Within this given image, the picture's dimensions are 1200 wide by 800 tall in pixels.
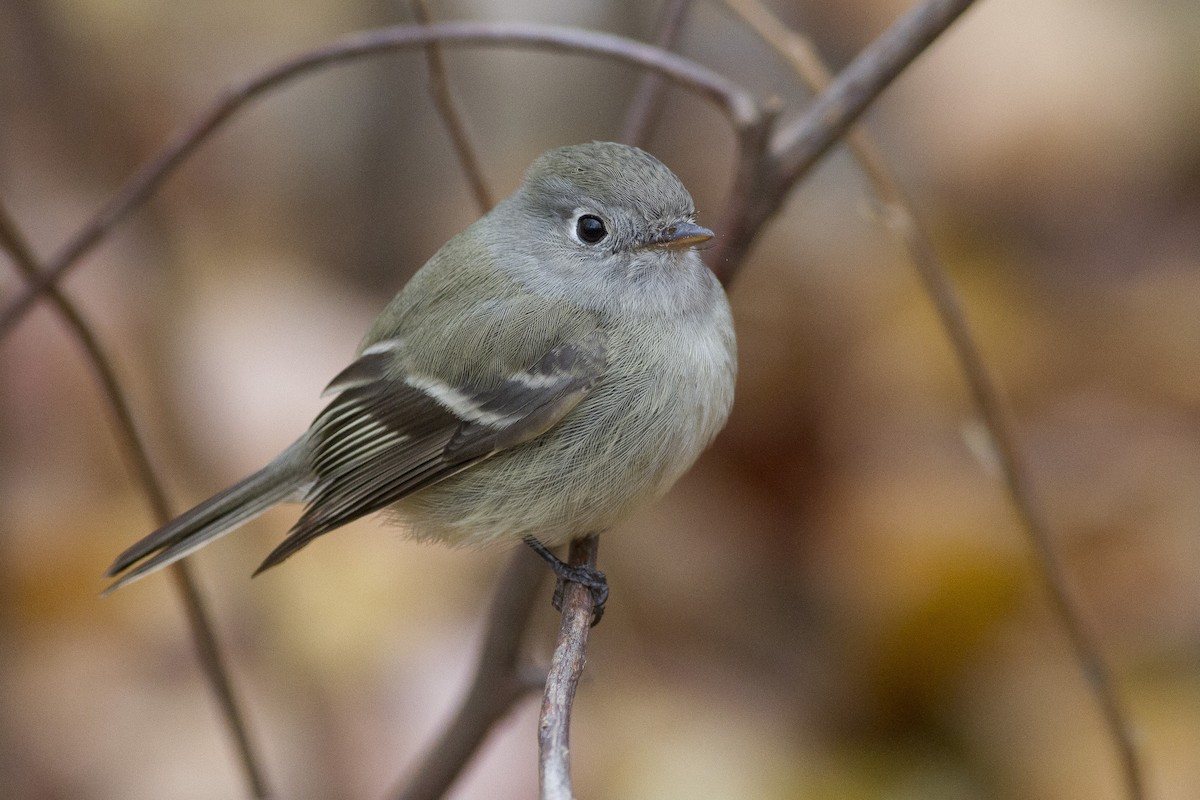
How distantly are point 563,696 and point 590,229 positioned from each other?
2.06 feet

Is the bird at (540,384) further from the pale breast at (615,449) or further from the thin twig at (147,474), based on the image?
the thin twig at (147,474)

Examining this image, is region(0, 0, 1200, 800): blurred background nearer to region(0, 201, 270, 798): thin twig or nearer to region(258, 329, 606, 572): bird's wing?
region(0, 201, 270, 798): thin twig

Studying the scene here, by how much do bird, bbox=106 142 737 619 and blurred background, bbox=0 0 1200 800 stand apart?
59 cm

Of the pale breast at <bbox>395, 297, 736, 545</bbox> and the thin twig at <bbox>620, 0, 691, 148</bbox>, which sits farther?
the thin twig at <bbox>620, 0, 691, 148</bbox>

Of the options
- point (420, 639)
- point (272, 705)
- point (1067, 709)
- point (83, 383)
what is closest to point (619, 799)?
point (420, 639)

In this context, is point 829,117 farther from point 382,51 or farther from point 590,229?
point 382,51

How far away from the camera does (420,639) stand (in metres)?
2.18

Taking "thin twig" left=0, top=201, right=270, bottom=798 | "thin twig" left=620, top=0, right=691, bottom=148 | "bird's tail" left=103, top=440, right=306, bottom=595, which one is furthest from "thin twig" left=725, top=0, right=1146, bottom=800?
"thin twig" left=0, top=201, right=270, bottom=798

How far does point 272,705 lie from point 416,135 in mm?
1548

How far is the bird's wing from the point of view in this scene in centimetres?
129

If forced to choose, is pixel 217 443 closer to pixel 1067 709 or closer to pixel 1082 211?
pixel 1067 709

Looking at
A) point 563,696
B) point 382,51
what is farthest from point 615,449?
point 382,51

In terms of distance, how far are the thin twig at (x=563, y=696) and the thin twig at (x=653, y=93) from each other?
0.62 m

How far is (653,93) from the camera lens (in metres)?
1.59
